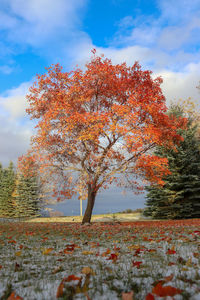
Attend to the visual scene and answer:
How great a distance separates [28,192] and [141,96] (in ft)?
98.3

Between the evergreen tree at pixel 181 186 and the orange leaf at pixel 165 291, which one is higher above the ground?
the evergreen tree at pixel 181 186

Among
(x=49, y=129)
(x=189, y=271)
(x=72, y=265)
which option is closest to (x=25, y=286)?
(x=72, y=265)

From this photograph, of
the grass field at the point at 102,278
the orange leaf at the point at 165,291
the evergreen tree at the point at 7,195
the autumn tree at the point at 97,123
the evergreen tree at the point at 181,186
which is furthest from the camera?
the evergreen tree at the point at 7,195

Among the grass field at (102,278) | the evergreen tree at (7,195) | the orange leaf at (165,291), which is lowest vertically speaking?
the grass field at (102,278)

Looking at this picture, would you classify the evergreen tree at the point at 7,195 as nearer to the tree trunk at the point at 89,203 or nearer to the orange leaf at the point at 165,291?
the tree trunk at the point at 89,203

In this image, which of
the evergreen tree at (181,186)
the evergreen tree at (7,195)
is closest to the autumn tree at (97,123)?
the evergreen tree at (181,186)

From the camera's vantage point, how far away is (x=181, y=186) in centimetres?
2212

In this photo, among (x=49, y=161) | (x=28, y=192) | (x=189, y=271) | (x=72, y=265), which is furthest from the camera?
(x=28, y=192)

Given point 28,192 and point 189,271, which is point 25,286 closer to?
point 189,271

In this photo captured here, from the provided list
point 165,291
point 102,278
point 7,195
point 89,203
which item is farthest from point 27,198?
point 165,291

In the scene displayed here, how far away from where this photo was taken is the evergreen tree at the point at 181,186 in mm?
21594

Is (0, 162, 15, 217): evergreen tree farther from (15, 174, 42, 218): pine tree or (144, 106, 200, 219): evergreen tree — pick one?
(144, 106, 200, 219): evergreen tree

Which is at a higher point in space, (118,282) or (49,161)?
(49,161)

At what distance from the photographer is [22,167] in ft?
46.8
